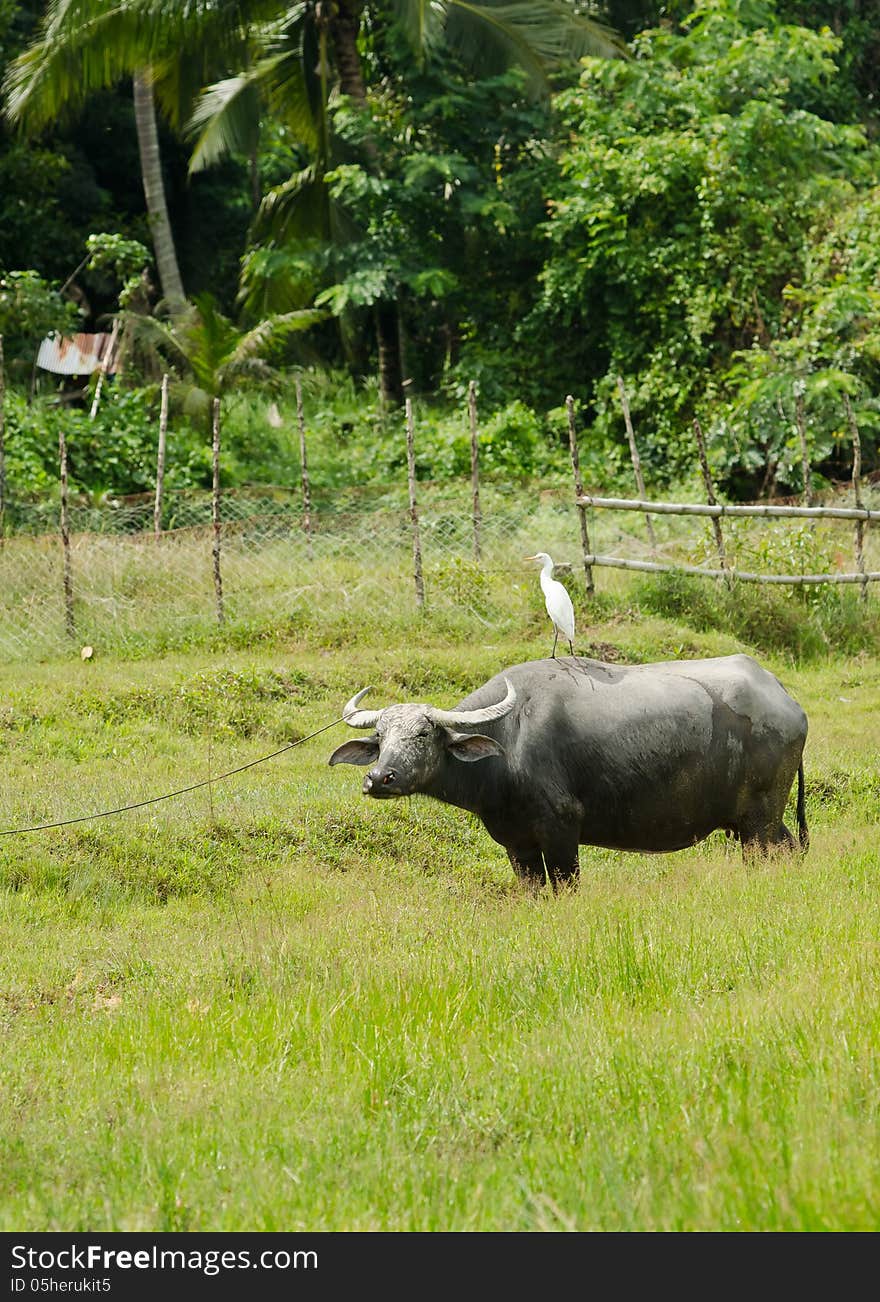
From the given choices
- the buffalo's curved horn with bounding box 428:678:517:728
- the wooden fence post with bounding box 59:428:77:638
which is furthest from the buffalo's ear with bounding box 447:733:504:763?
the wooden fence post with bounding box 59:428:77:638

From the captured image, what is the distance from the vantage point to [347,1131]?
13.9ft

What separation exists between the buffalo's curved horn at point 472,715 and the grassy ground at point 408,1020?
0.90 meters

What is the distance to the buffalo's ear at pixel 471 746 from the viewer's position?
709 cm

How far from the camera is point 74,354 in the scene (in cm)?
2527

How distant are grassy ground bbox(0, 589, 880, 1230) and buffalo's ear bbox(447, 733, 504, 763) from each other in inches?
29.1

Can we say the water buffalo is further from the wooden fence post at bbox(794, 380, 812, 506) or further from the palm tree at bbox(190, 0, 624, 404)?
the palm tree at bbox(190, 0, 624, 404)

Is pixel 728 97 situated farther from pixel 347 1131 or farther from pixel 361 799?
pixel 347 1131

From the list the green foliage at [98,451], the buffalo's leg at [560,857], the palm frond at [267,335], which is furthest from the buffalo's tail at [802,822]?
the palm frond at [267,335]

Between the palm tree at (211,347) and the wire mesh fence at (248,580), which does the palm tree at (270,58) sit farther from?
the wire mesh fence at (248,580)

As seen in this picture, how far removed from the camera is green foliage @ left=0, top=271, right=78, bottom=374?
20.4 m

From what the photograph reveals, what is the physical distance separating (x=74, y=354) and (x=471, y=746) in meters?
20.0

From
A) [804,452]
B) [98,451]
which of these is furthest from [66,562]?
[804,452]

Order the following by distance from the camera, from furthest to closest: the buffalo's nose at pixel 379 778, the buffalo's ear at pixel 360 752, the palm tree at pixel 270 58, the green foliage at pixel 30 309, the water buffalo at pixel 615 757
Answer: the green foliage at pixel 30 309
the palm tree at pixel 270 58
the water buffalo at pixel 615 757
the buffalo's ear at pixel 360 752
the buffalo's nose at pixel 379 778
